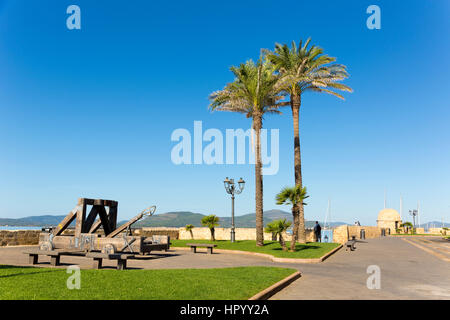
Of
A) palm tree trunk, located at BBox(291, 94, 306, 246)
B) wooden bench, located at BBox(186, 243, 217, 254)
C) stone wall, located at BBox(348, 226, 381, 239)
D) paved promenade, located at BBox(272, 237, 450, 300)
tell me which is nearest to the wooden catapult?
wooden bench, located at BBox(186, 243, 217, 254)

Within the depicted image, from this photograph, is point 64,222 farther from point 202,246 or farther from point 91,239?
point 202,246

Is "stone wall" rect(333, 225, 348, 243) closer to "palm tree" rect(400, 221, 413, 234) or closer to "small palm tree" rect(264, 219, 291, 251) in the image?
"small palm tree" rect(264, 219, 291, 251)

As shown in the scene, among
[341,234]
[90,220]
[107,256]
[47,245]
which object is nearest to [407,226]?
[341,234]

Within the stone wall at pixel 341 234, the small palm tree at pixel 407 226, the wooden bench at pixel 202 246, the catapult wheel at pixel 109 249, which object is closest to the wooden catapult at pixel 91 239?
the catapult wheel at pixel 109 249

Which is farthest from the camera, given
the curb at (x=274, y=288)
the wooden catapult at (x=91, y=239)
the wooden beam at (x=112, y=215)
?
the wooden beam at (x=112, y=215)

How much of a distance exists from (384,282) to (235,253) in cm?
1103

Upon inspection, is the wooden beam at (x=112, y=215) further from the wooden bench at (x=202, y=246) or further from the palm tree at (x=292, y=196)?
the palm tree at (x=292, y=196)

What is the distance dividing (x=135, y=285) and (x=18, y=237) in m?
A: 18.0

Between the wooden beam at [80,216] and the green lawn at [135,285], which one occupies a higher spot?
the wooden beam at [80,216]

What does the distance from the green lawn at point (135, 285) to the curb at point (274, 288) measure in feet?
0.45

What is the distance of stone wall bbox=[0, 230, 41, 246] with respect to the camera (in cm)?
2073

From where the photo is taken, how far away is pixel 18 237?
21594 mm

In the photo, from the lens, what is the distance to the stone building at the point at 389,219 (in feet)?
236

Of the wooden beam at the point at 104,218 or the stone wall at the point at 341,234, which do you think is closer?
the wooden beam at the point at 104,218
